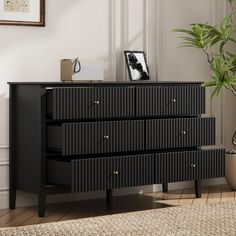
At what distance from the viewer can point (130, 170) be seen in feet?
13.4

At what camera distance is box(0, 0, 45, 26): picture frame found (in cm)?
414

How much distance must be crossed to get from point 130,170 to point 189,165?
0.50 meters

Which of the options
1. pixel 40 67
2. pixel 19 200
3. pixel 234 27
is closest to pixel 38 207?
pixel 19 200

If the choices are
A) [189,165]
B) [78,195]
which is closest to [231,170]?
[189,165]

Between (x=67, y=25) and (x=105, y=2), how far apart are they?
14.3 inches

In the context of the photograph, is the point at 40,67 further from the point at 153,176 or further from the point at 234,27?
the point at 234,27

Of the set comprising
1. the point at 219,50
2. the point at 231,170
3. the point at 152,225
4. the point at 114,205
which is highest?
the point at 219,50

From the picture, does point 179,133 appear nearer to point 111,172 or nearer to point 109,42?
point 111,172

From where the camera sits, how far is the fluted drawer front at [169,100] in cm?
418

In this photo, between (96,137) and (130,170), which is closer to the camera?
(96,137)

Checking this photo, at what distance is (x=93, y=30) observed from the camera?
4535mm

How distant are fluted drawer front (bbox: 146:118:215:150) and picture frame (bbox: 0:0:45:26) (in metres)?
0.99

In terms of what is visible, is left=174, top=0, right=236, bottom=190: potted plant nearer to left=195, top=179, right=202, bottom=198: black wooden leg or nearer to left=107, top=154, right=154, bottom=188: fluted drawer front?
left=195, top=179, right=202, bottom=198: black wooden leg

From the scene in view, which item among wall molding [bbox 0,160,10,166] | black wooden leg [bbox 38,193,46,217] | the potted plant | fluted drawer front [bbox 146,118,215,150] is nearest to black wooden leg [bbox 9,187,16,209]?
wall molding [bbox 0,160,10,166]
